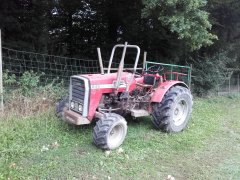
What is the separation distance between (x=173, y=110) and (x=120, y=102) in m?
1.05

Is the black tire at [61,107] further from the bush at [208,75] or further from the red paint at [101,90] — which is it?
the bush at [208,75]

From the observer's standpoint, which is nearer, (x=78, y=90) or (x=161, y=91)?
(x=78, y=90)

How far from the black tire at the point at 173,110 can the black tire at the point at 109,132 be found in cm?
103

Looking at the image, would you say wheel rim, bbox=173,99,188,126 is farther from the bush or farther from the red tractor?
the bush

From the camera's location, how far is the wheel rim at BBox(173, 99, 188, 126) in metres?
5.96

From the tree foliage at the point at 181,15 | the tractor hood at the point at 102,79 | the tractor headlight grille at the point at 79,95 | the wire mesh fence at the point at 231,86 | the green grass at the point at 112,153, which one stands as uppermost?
the tree foliage at the point at 181,15

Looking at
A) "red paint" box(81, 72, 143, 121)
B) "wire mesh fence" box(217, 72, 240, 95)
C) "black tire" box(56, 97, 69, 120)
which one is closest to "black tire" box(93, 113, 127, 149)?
"red paint" box(81, 72, 143, 121)

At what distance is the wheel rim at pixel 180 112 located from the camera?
5.96 meters

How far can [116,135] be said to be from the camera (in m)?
4.84

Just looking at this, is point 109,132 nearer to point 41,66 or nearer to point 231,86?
point 41,66

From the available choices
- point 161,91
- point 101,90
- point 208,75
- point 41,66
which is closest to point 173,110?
point 161,91

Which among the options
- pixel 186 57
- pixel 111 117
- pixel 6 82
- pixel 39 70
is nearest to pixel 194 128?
pixel 111 117

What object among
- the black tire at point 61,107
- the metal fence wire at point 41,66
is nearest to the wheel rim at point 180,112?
the black tire at point 61,107

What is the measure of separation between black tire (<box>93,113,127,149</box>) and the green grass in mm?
145
